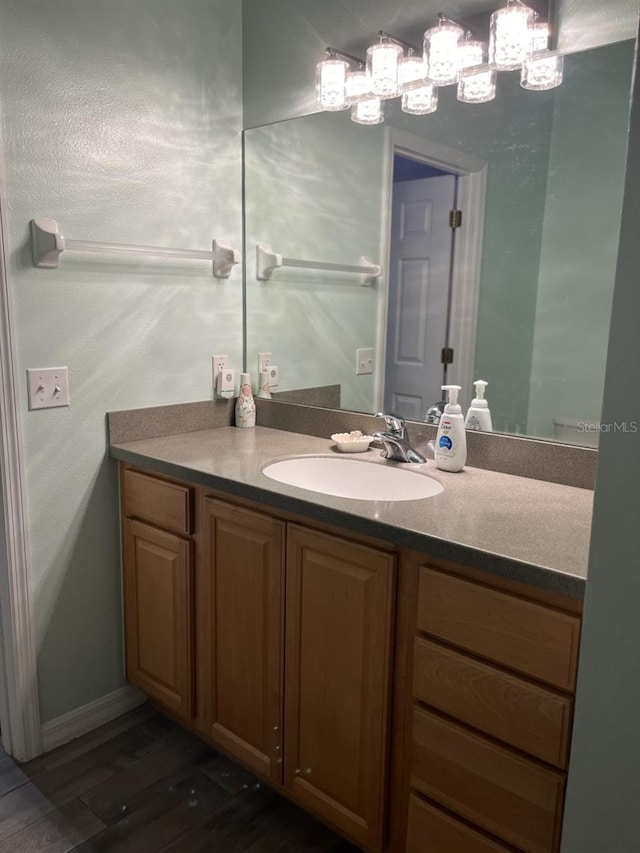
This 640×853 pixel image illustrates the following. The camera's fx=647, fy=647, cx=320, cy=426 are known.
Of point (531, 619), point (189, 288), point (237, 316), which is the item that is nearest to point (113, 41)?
point (189, 288)

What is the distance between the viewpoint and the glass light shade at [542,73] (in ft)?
4.97

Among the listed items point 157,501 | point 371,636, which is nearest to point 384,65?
point 157,501

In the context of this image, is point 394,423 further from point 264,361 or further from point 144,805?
point 144,805

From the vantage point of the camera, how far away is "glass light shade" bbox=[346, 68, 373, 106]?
1882 millimetres

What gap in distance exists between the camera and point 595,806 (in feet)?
2.85

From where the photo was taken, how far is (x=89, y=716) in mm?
2000

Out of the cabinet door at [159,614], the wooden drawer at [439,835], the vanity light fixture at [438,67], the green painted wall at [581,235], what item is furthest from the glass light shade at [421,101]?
the wooden drawer at [439,835]

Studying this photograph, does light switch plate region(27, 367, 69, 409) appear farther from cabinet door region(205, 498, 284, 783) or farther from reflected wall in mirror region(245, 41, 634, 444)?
reflected wall in mirror region(245, 41, 634, 444)

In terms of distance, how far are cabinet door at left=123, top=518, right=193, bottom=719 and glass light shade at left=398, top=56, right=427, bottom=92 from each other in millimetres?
1401

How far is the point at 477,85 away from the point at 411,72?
22 centimetres

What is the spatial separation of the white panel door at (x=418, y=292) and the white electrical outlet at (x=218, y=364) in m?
0.60

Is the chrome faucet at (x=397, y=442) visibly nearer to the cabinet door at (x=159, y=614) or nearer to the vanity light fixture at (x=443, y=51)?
the cabinet door at (x=159, y=614)

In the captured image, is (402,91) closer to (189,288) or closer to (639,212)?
(189,288)

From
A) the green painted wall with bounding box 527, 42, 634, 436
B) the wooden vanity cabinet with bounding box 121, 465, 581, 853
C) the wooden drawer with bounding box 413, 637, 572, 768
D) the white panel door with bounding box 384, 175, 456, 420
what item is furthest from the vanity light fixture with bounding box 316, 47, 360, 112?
the wooden drawer with bounding box 413, 637, 572, 768
